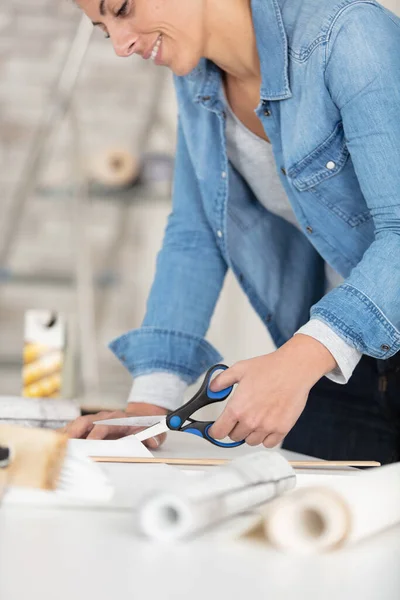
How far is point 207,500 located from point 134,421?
52cm

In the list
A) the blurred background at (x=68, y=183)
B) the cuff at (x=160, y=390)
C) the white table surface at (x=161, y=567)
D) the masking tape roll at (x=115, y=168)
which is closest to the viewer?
the white table surface at (x=161, y=567)

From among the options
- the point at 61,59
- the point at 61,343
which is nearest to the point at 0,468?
the point at 61,343

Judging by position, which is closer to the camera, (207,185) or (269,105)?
(269,105)

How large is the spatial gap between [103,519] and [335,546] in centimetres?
19

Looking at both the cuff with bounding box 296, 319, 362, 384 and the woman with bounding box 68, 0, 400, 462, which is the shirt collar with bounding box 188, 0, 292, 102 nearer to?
the woman with bounding box 68, 0, 400, 462

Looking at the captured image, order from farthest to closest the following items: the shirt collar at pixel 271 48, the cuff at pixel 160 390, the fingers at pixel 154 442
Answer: the cuff at pixel 160 390 < the shirt collar at pixel 271 48 < the fingers at pixel 154 442

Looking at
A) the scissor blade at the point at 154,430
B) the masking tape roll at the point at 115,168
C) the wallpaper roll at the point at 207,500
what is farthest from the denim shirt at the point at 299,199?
the masking tape roll at the point at 115,168

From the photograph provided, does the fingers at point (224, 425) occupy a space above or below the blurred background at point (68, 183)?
above

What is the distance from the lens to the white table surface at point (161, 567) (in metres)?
0.52

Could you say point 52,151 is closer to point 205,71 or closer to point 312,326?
point 205,71

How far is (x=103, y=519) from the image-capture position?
679 millimetres

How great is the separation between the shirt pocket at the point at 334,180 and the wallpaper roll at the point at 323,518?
699 mm

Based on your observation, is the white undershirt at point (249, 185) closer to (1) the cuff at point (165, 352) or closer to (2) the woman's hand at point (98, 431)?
(1) the cuff at point (165, 352)

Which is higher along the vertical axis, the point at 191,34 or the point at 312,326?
the point at 191,34
